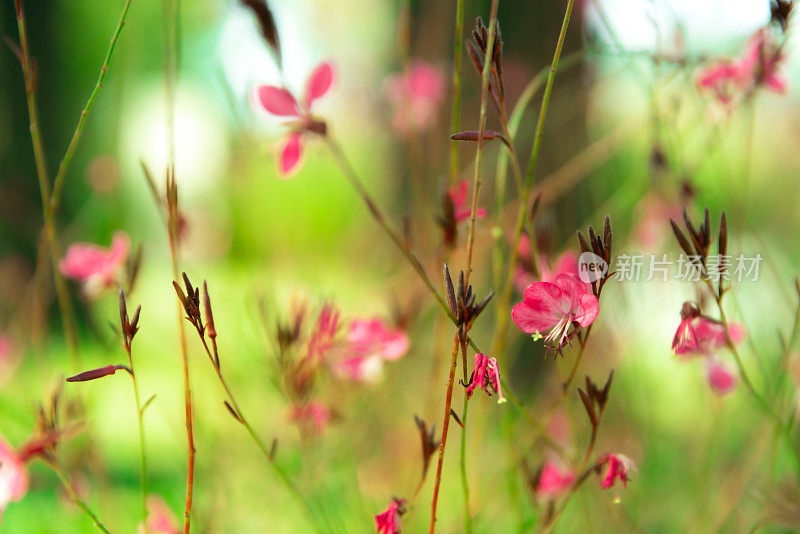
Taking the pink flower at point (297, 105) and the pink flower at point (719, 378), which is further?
the pink flower at point (719, 378)

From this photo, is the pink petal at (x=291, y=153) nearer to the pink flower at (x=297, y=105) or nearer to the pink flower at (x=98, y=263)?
the pink flower at (x=297, y=105)

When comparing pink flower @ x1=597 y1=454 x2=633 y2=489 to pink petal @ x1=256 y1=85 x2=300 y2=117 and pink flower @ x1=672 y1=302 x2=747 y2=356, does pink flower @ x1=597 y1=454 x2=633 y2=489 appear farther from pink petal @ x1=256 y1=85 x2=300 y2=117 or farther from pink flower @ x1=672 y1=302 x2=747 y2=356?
pink petal @ x1=256 y1=85 x2=300 y2=117

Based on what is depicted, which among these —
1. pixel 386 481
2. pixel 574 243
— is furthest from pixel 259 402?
pixel 574 243

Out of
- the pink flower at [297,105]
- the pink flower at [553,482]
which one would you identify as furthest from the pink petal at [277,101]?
the pink flower at [553,482]

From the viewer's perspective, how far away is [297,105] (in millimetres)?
581

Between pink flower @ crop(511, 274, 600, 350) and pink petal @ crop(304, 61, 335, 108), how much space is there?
27cm

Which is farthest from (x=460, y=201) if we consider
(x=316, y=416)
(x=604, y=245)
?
(x=316, y=416)

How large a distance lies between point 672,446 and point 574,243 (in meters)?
0.58

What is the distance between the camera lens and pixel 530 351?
1748 millimetres

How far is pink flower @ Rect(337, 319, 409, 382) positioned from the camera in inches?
26.3

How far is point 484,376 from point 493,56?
0.20 metres

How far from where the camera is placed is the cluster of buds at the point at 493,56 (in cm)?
42

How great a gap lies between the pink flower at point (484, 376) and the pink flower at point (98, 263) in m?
0.46

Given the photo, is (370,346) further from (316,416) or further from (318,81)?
(318,81)
